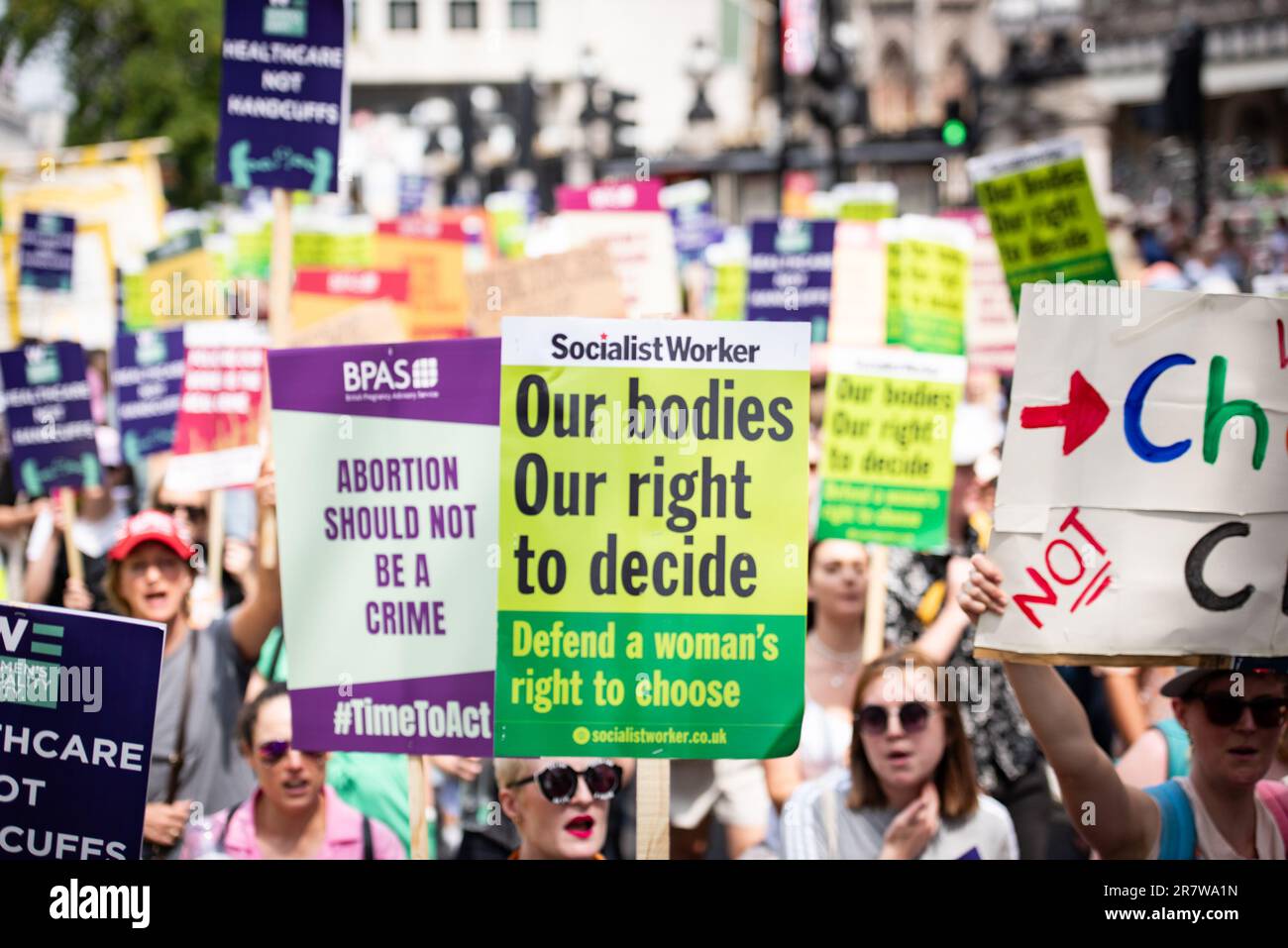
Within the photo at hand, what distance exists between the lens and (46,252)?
979 cm

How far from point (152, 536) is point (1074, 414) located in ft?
9.67

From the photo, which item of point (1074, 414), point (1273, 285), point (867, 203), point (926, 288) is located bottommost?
point (1074, 414)

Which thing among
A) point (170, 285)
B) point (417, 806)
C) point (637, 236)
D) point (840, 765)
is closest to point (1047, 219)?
point (840, 765)

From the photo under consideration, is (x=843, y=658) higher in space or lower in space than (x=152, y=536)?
lower

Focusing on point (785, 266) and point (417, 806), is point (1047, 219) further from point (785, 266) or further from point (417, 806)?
point (417, 806)

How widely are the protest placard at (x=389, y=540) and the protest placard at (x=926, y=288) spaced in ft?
14.0

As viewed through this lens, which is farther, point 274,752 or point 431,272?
point 431,272

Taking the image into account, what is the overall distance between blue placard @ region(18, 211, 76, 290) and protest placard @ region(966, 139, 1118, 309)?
533cm

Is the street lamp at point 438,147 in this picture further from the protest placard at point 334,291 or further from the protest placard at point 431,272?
the protest placard at point 334,291

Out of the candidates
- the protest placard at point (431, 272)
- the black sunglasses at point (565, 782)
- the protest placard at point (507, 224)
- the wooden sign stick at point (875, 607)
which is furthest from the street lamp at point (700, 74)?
the black sunglasses at point (565, 782)

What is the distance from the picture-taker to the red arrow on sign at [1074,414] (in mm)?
3986

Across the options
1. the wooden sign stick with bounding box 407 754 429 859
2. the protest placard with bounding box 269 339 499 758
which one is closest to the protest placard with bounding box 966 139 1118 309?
the protest placard with bounding box 269 339 499 758

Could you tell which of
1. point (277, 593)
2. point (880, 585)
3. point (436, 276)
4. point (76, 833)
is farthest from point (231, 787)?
point (436, 276)
